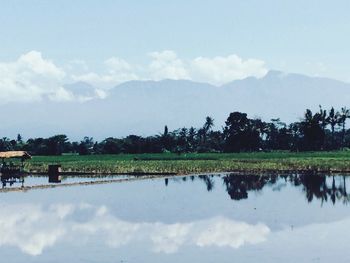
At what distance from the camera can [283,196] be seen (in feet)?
101

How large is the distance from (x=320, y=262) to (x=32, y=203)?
1619 cm

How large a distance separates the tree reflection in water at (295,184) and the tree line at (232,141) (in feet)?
151

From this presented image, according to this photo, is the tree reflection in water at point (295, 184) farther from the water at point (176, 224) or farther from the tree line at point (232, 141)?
the tree line at point (232, 141)

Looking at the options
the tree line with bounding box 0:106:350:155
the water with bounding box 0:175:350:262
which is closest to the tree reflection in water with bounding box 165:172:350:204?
the water with bounding box 0:175:350:262

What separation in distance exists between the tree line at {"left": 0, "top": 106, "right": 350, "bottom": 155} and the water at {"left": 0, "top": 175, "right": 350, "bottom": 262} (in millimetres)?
58534

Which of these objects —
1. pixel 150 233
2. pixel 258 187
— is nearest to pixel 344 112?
pixel 258 187

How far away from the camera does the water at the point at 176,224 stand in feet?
54.7

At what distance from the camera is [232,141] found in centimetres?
9812

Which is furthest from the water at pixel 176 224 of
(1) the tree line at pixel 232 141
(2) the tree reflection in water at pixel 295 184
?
(1) the tree line at pixel 232 141

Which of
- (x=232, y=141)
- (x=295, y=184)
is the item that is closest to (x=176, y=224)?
(x=295, y=184)

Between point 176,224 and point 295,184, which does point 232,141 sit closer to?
point 295,184

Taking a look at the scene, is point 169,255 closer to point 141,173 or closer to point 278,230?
point 278,230

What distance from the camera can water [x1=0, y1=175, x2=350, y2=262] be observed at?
16.7 m

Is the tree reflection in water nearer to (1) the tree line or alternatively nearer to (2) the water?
(2) the water
